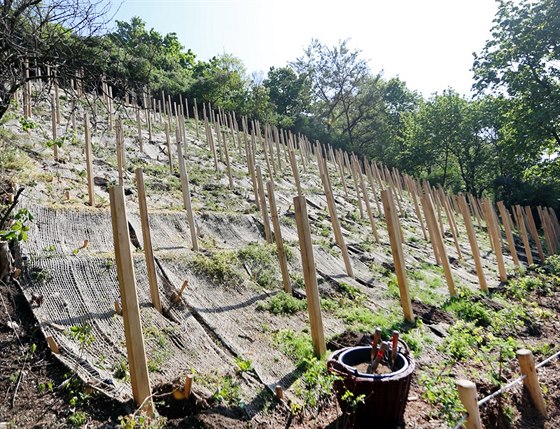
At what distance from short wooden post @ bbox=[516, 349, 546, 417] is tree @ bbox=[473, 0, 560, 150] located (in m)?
15.9

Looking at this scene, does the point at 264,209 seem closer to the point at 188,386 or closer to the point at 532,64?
the point at 188,386

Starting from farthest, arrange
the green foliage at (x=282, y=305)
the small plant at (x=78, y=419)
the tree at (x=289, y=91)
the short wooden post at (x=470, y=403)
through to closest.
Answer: the tree at (x=289, y=91)
the green foliage at (x=282, y=305)
the short wooden post at (x=470, y=403)
the small plant at (x=78, y=419)

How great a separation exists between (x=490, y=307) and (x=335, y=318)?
3.20 metres

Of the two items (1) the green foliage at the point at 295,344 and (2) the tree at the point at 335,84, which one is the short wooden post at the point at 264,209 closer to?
(1) the green foliage at the point at 295,344

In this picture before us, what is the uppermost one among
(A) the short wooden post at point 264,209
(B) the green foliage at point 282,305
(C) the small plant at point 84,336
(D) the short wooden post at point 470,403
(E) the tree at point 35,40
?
(E) the tree at point 35,40

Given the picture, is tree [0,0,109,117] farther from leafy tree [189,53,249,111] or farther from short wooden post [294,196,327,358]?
leafy tree [189,53,249,111]

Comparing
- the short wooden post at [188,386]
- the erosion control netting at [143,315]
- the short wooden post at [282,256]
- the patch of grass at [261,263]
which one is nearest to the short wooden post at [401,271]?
the erosion control netting at [143,315]

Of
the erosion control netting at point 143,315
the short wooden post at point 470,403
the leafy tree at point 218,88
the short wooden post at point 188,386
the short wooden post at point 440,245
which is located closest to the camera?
the short wooden post at point 470,403

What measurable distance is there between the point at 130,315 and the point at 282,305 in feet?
8.65

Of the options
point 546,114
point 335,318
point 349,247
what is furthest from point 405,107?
point 335,318

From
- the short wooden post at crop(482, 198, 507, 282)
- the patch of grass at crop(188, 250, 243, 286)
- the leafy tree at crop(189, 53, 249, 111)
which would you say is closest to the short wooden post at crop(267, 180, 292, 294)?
the patch of grass at crop(188, 250, 243, 286)

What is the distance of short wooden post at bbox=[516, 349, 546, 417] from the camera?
3.80m

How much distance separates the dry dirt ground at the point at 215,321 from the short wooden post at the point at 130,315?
15 cm

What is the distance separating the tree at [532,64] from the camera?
16281 mm
